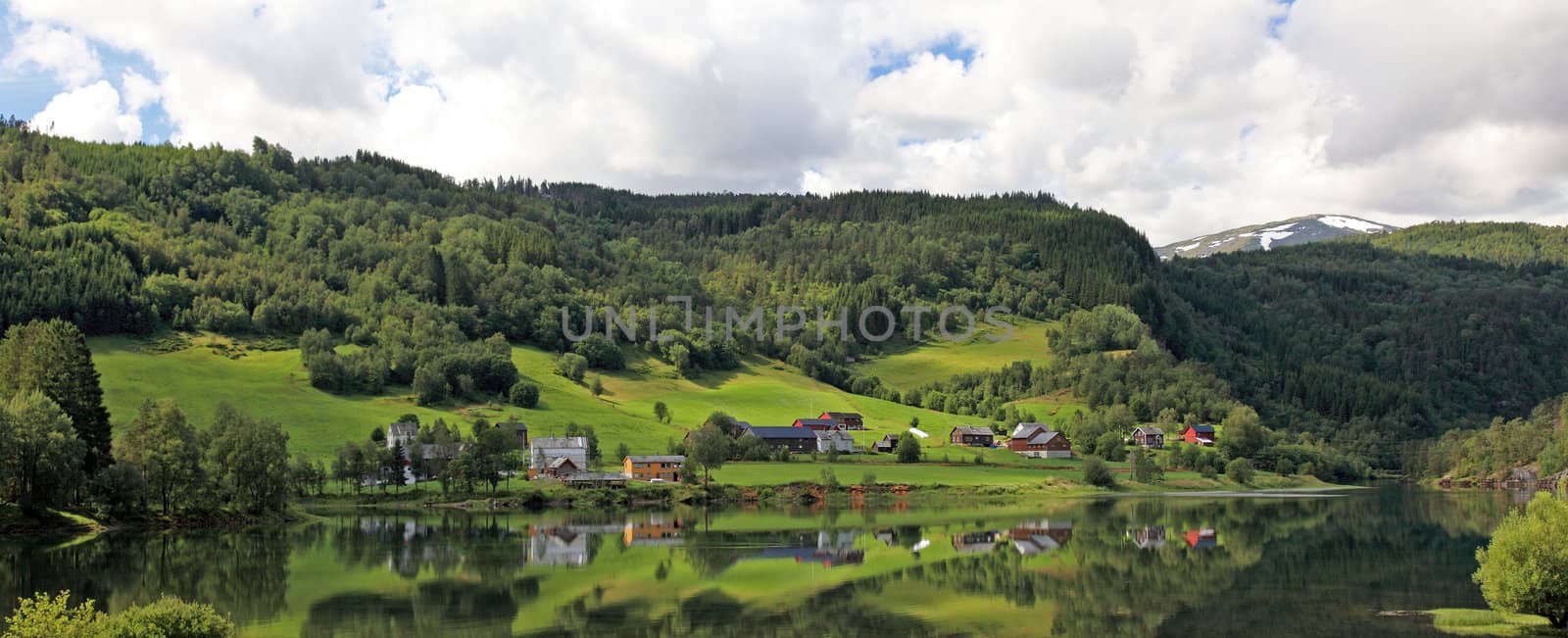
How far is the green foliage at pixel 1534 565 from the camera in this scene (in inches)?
1448

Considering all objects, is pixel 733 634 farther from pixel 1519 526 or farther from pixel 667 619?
pixel 1519 526

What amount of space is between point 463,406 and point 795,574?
83887mm

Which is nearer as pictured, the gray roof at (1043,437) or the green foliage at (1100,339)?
the gray roof at (1043,437)

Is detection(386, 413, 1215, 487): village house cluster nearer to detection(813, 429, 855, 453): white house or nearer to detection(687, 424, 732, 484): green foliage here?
detection(813, 429, 855, 453): white house

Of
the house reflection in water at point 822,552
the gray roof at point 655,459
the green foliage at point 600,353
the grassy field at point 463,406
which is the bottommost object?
the house reflection in water at point 822,552

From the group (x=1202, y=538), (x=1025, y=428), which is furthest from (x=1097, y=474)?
(x=1202, y=538)

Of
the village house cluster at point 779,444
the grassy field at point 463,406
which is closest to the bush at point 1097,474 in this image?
the grassy field at point 463,406

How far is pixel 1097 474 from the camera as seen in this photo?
116875mm

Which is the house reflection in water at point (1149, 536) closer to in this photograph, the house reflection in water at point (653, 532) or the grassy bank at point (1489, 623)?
the grassy bank at point (1489, 623)

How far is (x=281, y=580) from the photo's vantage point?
168 feet

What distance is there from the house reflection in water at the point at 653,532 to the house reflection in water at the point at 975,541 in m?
15.4

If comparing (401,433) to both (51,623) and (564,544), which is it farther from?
(51,623)

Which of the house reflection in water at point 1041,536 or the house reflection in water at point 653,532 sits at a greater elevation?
the house reflection in water at point 1041,536

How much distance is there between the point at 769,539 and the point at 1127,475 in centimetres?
6546
